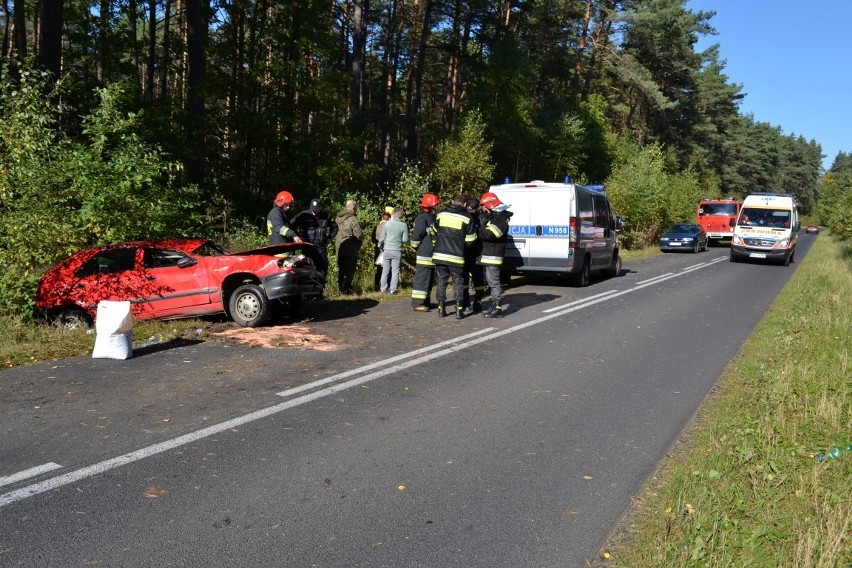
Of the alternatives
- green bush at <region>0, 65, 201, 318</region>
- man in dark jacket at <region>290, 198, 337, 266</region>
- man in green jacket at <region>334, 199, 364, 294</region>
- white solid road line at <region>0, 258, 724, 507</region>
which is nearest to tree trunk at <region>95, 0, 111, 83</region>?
green bush at <region>0, 65, 201, 318</region>

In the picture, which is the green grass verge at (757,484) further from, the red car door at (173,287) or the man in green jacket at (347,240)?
the man in green jacket at (347,240)

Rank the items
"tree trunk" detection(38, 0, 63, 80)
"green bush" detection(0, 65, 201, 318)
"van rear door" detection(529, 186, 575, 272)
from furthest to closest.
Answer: "van rear door" detection(529, 186, 575, 272) → "tree trunk" detection(38, 0, 63, 80) → "green bush" detection(0, 65, 201, 318)

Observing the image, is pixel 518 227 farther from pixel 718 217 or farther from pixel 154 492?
pixel 718 217

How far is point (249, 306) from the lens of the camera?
9.85 m

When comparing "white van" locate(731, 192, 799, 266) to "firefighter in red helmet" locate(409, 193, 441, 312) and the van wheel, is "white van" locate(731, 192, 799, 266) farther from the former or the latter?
"firefighter in red helmet" locate(409, 193, 441, 312)

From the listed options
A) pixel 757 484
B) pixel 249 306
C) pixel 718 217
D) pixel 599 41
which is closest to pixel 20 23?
pixel 249 306

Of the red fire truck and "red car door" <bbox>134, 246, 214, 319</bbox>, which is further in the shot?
the red fire truck

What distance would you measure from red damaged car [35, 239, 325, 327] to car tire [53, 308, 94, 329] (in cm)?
1

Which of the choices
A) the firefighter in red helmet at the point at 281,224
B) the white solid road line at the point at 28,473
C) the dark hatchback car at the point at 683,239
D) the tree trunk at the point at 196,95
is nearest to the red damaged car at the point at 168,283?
the firefighter in red helmet at the point at 281,224

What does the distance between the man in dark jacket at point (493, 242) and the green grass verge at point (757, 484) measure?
14.0 ft

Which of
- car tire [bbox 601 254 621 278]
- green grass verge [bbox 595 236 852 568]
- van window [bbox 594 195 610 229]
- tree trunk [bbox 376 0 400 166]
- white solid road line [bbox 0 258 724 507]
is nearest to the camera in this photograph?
green grass verge [bbox 595 236 852 568]

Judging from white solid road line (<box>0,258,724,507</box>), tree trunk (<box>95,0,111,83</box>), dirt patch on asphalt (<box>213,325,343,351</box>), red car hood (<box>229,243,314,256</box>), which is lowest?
white solid road line (<box>0,258,724,507</box>)

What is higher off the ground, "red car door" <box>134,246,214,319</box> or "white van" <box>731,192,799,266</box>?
"white van" <box>731,192,799,266</box>

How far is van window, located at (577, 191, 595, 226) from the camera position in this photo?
15688 millimetres
